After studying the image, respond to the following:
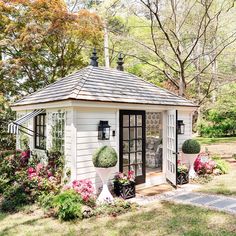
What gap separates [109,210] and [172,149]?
343 cm

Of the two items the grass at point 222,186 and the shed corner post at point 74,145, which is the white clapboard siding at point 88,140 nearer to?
the shed corner post at point 74,145

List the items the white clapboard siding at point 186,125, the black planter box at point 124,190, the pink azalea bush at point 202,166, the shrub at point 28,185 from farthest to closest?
1. the white clapboard siding at point 186,125
2. the pink azalea bush at point 202,166
3. the black planter box at point 124,190
4. the shrub at point 28,185

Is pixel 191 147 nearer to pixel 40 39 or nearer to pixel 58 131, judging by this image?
pixel 58 131

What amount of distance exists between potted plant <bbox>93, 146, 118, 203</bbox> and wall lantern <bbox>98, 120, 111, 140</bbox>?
1.81ft

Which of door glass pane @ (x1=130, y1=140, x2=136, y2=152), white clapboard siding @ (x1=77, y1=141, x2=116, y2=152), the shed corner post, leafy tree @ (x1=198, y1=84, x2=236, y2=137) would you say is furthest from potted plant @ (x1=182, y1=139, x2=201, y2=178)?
leafy tree @ (x1=198, y1=84, x2=236, y2=137)

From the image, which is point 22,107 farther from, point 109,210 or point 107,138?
point 109,210

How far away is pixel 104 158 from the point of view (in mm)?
7020

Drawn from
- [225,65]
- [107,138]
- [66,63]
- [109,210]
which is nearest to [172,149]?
[107,138]

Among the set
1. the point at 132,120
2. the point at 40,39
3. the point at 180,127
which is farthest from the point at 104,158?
the point at 40,39

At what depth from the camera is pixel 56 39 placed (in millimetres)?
15703

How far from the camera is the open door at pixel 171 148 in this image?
29.1 ft

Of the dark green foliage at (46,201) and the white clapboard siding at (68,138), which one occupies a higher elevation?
the white clapboard siding at (68,138)

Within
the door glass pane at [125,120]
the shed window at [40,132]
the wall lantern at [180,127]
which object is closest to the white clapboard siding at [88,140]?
the door glass pane at [125,120]

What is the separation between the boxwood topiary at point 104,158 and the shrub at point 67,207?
1.06 metres
